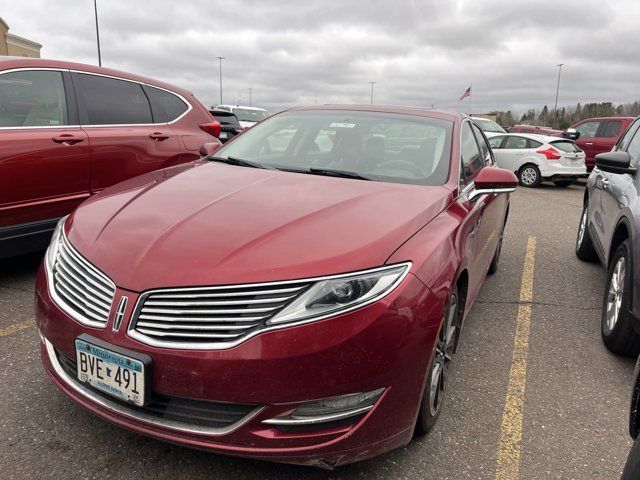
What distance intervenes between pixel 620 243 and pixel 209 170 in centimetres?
299

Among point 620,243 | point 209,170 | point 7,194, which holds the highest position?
point 209,170

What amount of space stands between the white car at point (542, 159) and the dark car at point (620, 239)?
27.1 feet

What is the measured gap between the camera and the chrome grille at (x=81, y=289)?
6.17 feet

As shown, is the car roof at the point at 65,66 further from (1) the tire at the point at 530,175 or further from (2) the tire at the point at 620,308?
(1) the tire at the point at 530,175

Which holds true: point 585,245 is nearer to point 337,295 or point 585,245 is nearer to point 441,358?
point 441,358

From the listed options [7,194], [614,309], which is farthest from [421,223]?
[7,194]

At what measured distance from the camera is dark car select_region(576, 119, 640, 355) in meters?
3.07

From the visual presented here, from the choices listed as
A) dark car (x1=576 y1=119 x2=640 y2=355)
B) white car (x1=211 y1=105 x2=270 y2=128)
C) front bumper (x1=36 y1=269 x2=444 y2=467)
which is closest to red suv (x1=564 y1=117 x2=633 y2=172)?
dark car (x1=576 y1=119 x2=640 y2=355)

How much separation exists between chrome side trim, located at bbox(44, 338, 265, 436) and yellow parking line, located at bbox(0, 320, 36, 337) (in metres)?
1.32

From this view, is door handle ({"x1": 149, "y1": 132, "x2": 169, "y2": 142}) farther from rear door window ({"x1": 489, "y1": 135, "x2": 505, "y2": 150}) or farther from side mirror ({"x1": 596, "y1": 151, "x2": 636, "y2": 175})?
rear door window ({"x1": 489, "y1": 135, "x2": 505, "y2": 150})

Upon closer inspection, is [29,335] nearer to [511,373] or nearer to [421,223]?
[421,223]

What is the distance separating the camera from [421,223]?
88.0 inches

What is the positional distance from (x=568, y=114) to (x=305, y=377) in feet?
221

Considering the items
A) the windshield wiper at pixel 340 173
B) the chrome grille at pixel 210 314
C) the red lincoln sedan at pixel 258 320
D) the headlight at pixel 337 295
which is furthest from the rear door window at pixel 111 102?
the headlight at pixel 337 295
